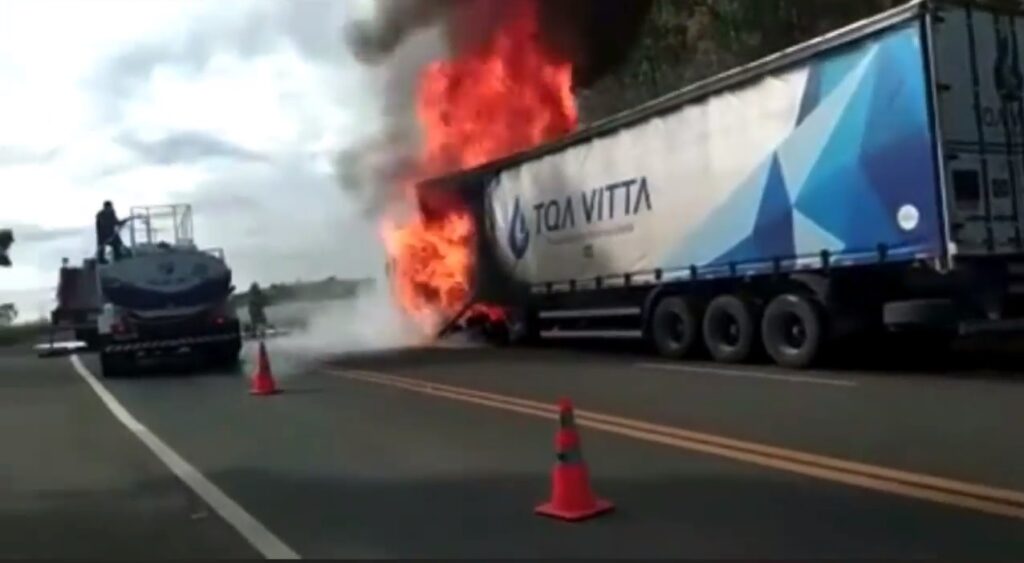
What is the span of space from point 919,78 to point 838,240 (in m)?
2.23

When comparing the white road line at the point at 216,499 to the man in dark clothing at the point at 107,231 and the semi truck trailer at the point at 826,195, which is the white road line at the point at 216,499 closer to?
the semi truck trailer at the point at 826,195

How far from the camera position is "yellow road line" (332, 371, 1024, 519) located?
7086mm

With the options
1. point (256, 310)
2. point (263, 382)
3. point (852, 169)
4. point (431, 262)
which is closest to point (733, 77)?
point (852, 169)

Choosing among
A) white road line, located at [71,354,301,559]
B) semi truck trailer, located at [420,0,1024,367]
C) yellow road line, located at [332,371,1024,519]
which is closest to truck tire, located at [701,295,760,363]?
semi truck trailer, located at [420,0,1024,367]

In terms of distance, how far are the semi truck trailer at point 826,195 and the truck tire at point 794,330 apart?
0.09ft

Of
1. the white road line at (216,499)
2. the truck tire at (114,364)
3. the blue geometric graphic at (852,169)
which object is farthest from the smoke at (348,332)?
the white road line at (216,499)

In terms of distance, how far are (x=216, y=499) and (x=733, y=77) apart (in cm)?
1071

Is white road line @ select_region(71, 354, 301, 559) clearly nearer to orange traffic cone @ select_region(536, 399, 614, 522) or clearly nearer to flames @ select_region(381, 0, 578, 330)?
orange traffic cone @ select_region(536, 399, 614, 522)

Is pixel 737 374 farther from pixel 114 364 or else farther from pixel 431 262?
pixel 431 262

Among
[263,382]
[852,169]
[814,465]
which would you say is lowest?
[814,465]

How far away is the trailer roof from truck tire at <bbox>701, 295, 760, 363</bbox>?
2887 mm

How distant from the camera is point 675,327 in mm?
19234

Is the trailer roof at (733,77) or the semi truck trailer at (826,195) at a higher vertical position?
the trailer roof at (733,77)

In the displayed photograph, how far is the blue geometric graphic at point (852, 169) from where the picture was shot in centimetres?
1421
